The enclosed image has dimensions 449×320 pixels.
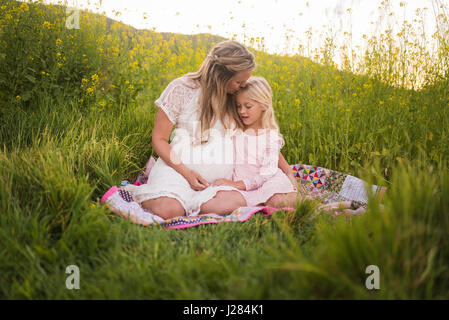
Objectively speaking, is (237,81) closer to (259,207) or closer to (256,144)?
(256,144)

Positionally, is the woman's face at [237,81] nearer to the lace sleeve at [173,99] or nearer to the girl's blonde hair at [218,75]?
the girl's blonde hair at [218,75]

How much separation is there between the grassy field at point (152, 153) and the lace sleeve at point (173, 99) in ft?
1.76

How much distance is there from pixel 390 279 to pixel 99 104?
9.95 ft

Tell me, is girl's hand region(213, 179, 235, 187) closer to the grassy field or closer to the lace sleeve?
the grassy field

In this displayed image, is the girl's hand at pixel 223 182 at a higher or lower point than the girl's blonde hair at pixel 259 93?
lower

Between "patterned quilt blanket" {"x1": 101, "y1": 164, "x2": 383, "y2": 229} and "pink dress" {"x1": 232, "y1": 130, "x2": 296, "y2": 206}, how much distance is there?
29 cm

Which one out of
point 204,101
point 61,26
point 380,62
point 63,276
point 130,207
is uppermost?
point 61,26

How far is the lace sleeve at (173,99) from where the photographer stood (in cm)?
271

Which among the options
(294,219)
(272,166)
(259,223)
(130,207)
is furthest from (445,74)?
(130,207)

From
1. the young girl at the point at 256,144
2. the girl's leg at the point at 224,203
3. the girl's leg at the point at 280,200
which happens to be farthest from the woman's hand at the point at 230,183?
the girl's leg at the point at 280,200

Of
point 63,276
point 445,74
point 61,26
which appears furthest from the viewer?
point 61,26

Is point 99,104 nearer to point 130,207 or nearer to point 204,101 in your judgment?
point 204,101

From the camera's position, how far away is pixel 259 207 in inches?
92.2

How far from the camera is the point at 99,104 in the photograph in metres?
3.34
